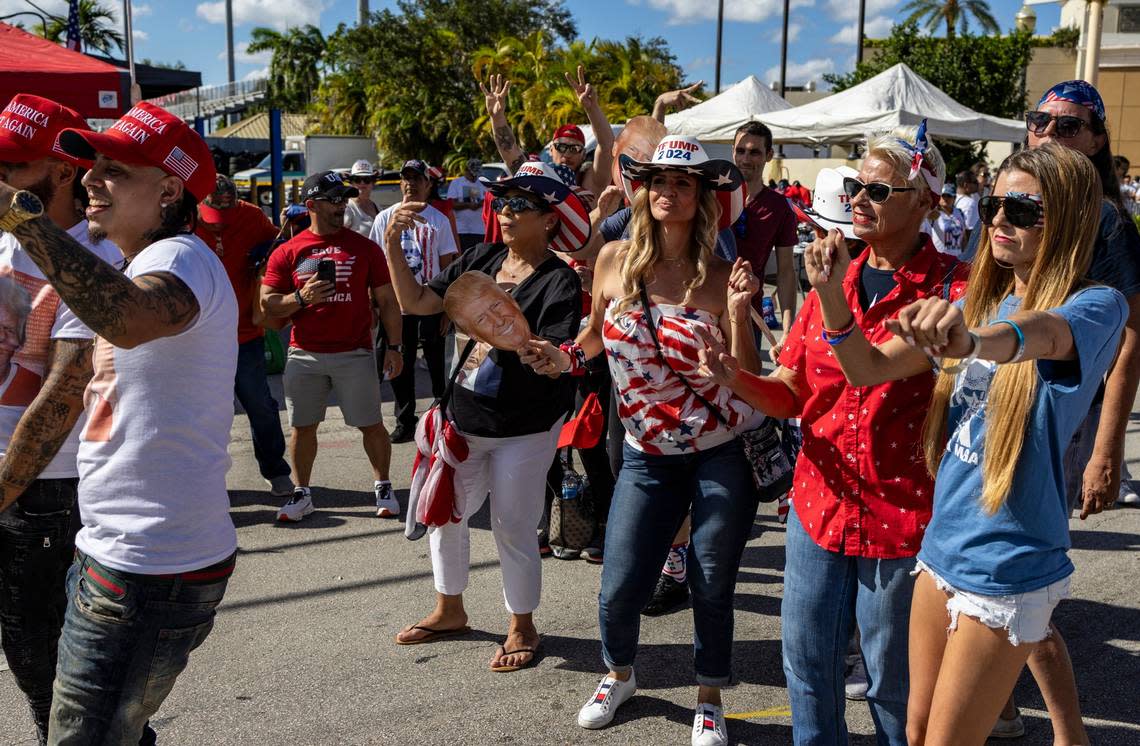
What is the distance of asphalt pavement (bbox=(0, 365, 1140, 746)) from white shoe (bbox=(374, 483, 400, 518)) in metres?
0.25

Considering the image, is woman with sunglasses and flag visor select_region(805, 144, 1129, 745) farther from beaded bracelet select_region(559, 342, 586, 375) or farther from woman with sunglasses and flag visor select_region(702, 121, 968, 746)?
beaded bracelet select_region(559, 342, 586, 375)

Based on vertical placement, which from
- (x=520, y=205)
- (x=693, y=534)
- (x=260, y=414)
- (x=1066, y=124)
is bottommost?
(x=260, y=414)

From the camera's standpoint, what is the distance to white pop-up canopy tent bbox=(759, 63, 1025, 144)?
1541 cm

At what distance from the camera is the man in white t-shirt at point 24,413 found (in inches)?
111

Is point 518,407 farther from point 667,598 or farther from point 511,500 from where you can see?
point 667,598

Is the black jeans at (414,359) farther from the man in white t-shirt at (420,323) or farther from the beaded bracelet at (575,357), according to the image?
the beaded bracelet at (575,357)

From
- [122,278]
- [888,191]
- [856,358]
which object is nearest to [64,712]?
[122,278]

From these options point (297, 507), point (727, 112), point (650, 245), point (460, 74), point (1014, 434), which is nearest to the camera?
point (1014, 434)

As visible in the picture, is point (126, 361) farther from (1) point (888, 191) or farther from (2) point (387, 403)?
(2) point (387, 403)

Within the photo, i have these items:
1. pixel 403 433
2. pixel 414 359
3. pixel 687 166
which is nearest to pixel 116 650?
pixel 687 166

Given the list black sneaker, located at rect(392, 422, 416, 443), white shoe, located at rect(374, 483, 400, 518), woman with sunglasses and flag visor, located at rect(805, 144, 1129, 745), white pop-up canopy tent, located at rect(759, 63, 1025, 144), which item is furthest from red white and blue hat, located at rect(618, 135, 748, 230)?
white pop-up canopy tent, located at rect(759, 63, 1025, 144)

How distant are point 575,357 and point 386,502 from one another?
2683 millimetres

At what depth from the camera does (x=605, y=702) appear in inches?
151

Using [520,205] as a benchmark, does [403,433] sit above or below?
below
